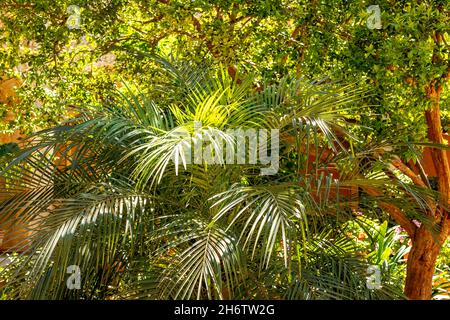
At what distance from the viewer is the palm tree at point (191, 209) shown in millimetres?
4199

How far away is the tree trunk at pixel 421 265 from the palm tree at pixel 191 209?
3.17 feet

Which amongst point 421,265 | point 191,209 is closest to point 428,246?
point 421,265

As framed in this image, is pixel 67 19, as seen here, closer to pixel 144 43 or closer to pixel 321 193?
pixel 144 43

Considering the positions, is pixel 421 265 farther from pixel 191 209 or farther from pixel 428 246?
pixel 191 209

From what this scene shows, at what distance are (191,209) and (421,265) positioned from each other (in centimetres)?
A: 217

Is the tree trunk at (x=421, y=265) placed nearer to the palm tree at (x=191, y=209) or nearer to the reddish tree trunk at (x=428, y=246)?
the reddish tree trunk at (x=428, y=246)

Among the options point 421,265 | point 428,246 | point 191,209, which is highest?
point 191,209

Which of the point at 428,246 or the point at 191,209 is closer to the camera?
the point at 191,209

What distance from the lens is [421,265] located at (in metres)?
5.93

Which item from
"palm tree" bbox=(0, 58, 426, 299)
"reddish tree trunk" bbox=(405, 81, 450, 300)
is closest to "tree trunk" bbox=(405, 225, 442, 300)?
"reddish tree trunk" bbox=(405, 81, 450, 300)

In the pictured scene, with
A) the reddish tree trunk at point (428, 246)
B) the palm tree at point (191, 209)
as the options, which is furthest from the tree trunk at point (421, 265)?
the palm tree at point (191, 209)

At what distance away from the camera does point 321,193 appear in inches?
188

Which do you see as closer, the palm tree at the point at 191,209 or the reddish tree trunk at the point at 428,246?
the palm tree at the point at 191,209
